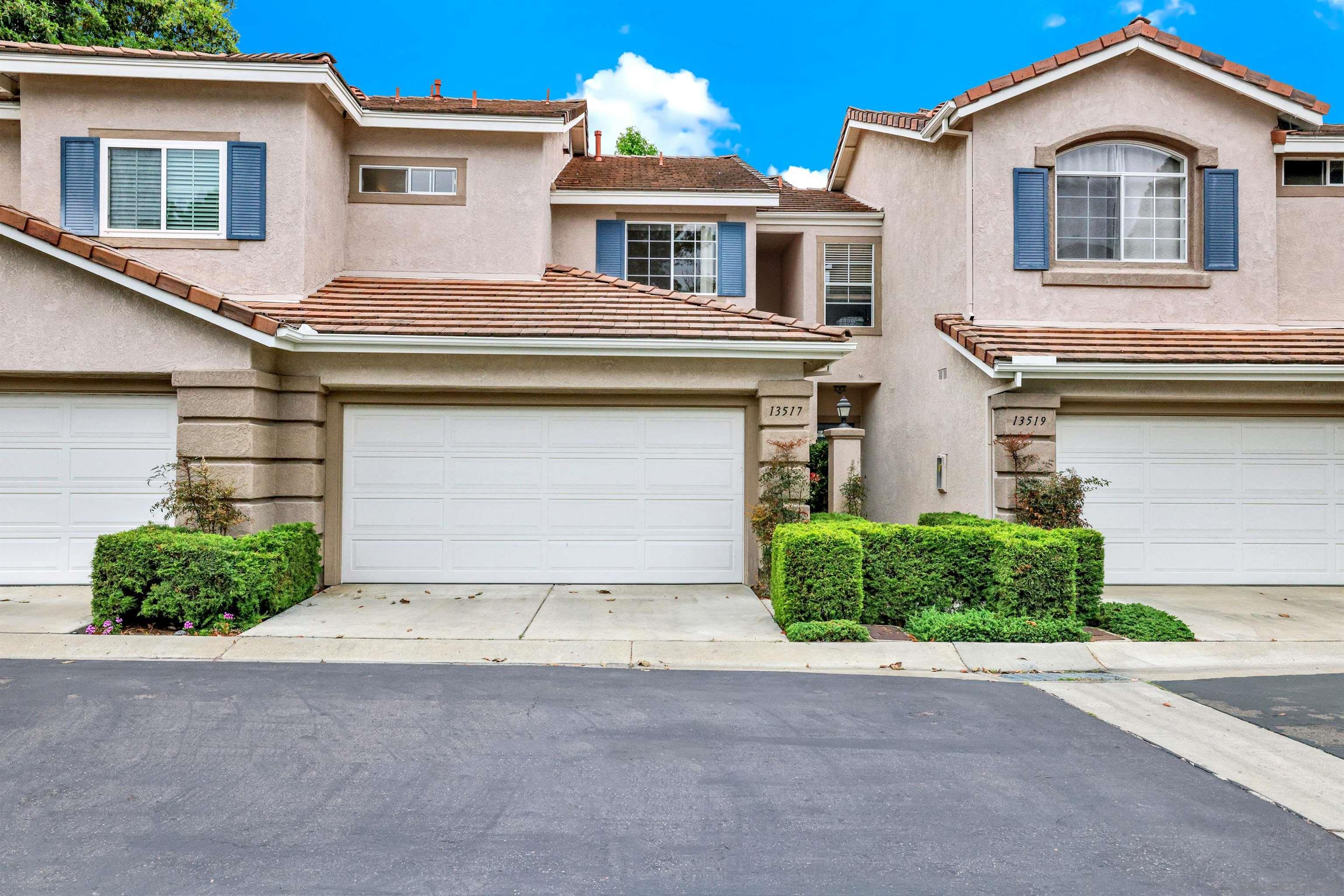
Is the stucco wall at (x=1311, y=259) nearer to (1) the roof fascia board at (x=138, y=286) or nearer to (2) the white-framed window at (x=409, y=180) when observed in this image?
(2) the white-framed window at (x=409, y=180)

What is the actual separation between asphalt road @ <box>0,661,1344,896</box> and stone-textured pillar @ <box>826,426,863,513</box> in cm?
768

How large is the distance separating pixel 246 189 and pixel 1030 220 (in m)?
10.4

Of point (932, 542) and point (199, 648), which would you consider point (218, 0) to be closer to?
point (199, 648)

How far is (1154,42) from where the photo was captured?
1180cm

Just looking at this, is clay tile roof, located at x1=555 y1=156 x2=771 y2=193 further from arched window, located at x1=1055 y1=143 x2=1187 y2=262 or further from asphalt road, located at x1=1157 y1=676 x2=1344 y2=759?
asphalt road, located at x1=1157 y1=676 x2=1344 y2=759

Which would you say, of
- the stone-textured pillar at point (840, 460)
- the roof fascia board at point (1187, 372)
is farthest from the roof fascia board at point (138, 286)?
the roof fascia board at point (1187, 372)

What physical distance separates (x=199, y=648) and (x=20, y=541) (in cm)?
453

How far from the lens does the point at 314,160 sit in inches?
453

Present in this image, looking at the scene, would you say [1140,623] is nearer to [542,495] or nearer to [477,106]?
[542,495]

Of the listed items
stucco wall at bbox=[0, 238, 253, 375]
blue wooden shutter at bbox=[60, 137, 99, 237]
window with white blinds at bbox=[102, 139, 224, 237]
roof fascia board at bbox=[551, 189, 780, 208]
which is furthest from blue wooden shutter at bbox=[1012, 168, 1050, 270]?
blue wooden shutter at bbox=[60, 137, 99, 237]

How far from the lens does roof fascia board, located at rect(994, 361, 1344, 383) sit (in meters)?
10.7

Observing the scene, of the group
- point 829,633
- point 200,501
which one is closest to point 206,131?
point 200,501

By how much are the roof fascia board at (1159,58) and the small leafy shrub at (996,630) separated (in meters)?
7.12

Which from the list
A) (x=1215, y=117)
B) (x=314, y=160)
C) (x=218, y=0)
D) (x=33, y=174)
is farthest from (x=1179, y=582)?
(x=218, y=0)
